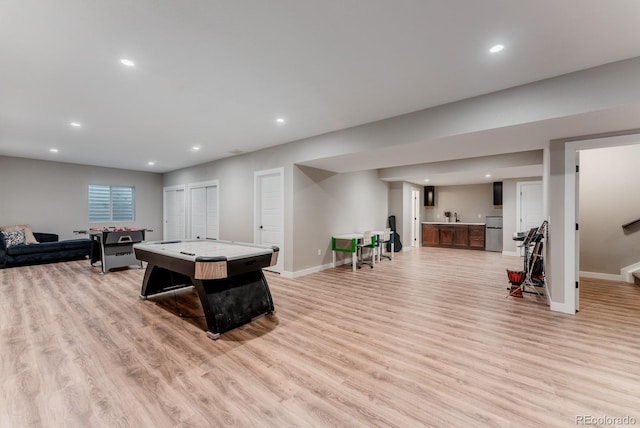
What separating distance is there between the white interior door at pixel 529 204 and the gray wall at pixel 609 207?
2.40 m

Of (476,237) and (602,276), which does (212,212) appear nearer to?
(476,237)

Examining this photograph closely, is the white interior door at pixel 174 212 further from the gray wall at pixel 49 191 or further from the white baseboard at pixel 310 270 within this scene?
the white baseboard at pixel 310 270

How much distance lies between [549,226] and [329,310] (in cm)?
311

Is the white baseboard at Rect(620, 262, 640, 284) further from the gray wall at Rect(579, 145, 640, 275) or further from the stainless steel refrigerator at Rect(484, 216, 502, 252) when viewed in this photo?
the stainless steel refrigerator at Rect(484, 216, 502, 252)

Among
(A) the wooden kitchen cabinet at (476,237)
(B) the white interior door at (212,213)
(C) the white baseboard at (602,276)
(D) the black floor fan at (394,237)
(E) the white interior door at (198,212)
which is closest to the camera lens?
(C) the white baseboard at (602,276)

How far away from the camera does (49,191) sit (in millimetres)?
7281

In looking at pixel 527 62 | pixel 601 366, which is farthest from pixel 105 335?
pixel 527 62

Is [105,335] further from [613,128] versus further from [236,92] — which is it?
[613,128]

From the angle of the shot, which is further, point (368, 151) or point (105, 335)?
point (368, 151)

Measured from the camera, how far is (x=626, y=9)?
73.6 inches

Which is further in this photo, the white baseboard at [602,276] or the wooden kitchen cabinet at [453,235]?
the wooden kitchen cabinet at [453,235]

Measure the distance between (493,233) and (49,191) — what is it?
13.2 meters

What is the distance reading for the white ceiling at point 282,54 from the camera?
191 centimetres

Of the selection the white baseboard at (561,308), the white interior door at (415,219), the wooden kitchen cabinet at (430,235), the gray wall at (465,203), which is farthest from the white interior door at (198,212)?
the gray wall at (465,203)
